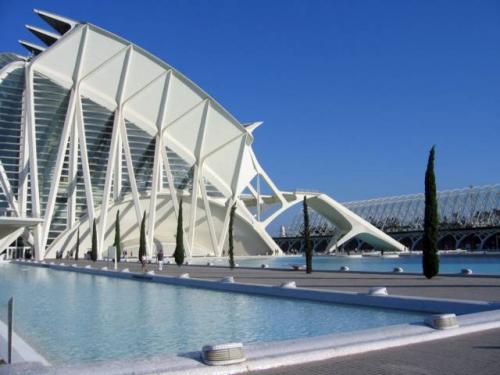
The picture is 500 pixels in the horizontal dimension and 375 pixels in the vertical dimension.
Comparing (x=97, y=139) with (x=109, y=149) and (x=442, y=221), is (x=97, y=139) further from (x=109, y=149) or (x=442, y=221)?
(x=442, y=221)

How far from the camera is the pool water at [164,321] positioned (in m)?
9.53

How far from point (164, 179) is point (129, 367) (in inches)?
1995

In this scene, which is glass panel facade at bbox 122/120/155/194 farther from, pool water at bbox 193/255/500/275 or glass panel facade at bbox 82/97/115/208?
pool water at bbox 193/255/500/275

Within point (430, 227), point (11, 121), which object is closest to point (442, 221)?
point (11, 121)

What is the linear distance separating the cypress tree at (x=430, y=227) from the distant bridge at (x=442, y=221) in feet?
219

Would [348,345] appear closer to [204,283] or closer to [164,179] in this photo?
[204,283]

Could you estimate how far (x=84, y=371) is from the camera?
620 cm

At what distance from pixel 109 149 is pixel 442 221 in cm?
6500

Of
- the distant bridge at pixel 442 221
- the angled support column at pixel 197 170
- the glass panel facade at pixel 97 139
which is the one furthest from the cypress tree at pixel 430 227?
the distant bridge at pixel 442 221

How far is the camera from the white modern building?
1889 inches

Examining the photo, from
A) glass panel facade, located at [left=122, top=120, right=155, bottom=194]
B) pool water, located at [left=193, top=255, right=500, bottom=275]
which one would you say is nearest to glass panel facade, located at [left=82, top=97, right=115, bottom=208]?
glass panel facade, located at [left=122, top=120, right=155, bottom=194]

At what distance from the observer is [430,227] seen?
71.1 ft

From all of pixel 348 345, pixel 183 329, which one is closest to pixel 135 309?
pixel 183 329

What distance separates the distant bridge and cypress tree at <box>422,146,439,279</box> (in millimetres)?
66715
